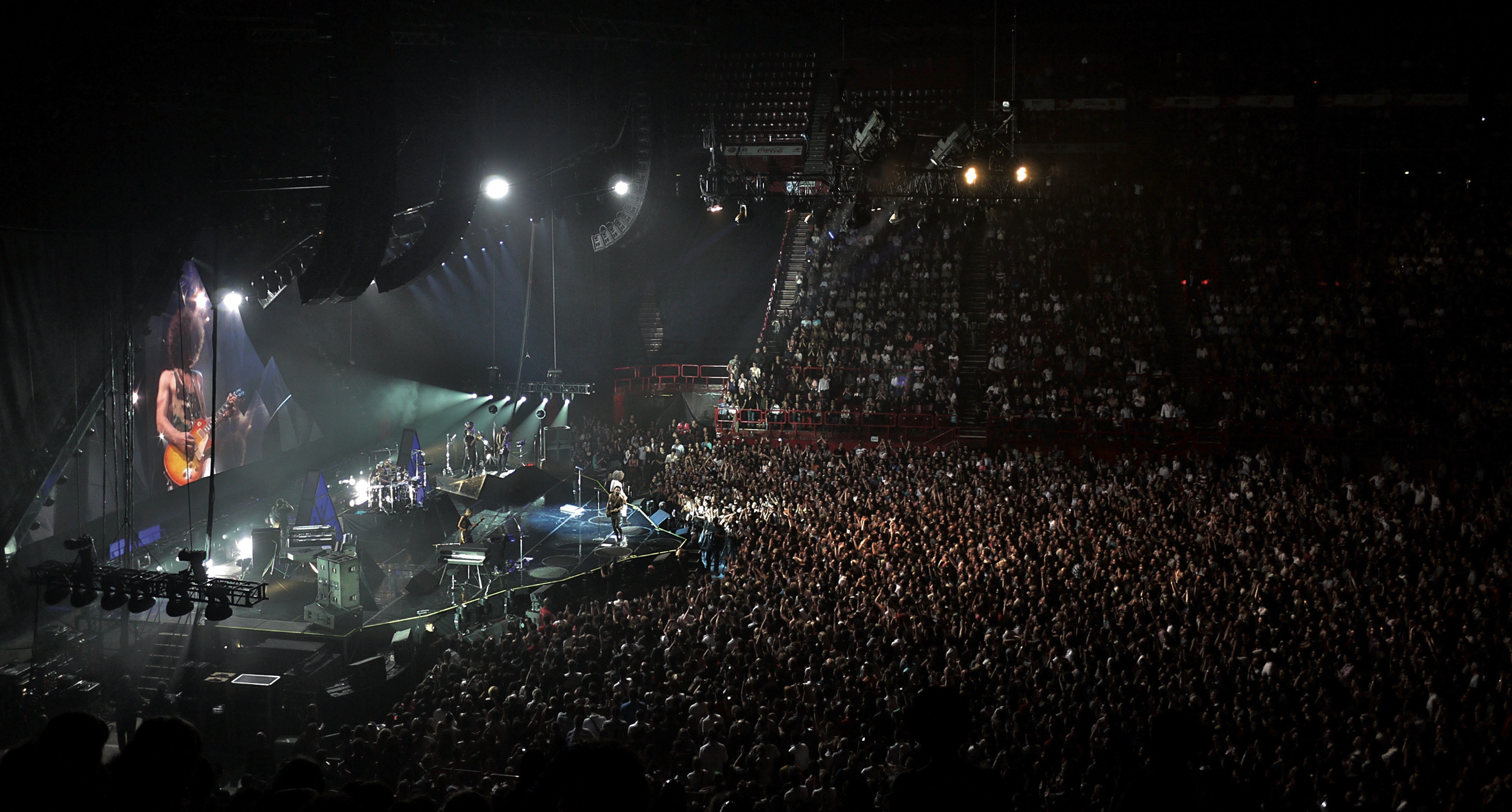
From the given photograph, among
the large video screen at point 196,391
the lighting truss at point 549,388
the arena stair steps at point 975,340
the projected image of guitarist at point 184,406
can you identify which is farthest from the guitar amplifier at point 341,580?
the arena stair steps at point 975,340

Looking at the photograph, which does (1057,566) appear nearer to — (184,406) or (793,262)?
(184,406)

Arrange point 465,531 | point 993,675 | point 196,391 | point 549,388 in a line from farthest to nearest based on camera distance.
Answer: point 549,388, point 196,391, point 465,531, point 993,675

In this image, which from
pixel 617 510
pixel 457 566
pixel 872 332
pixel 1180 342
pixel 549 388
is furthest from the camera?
pixel 549 388

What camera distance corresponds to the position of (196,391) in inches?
650

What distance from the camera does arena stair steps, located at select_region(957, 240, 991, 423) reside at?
2164 cm

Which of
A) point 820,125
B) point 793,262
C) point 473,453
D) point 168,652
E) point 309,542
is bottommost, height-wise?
point 168,652

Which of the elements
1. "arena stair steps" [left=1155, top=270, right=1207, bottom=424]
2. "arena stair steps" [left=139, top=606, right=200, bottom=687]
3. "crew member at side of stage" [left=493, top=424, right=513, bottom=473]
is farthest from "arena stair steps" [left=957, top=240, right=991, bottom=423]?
"arena stair steps" [left=139, top=606, right=200, bottom=687]

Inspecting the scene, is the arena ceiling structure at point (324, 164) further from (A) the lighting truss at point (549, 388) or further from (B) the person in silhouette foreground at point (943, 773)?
(B) the person in silhouette foreground at point (943, 773)

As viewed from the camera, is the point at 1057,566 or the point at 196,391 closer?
the point at 1057,566

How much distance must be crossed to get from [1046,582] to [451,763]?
746 cm

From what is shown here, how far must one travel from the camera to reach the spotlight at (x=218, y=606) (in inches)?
426

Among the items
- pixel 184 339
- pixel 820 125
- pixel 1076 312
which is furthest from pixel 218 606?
pixel 820 125

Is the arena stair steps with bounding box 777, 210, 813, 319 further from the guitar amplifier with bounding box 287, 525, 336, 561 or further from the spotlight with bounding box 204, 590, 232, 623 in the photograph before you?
the spotlight with bounding box 204, 590, 232, 623

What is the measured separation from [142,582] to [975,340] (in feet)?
61.0
